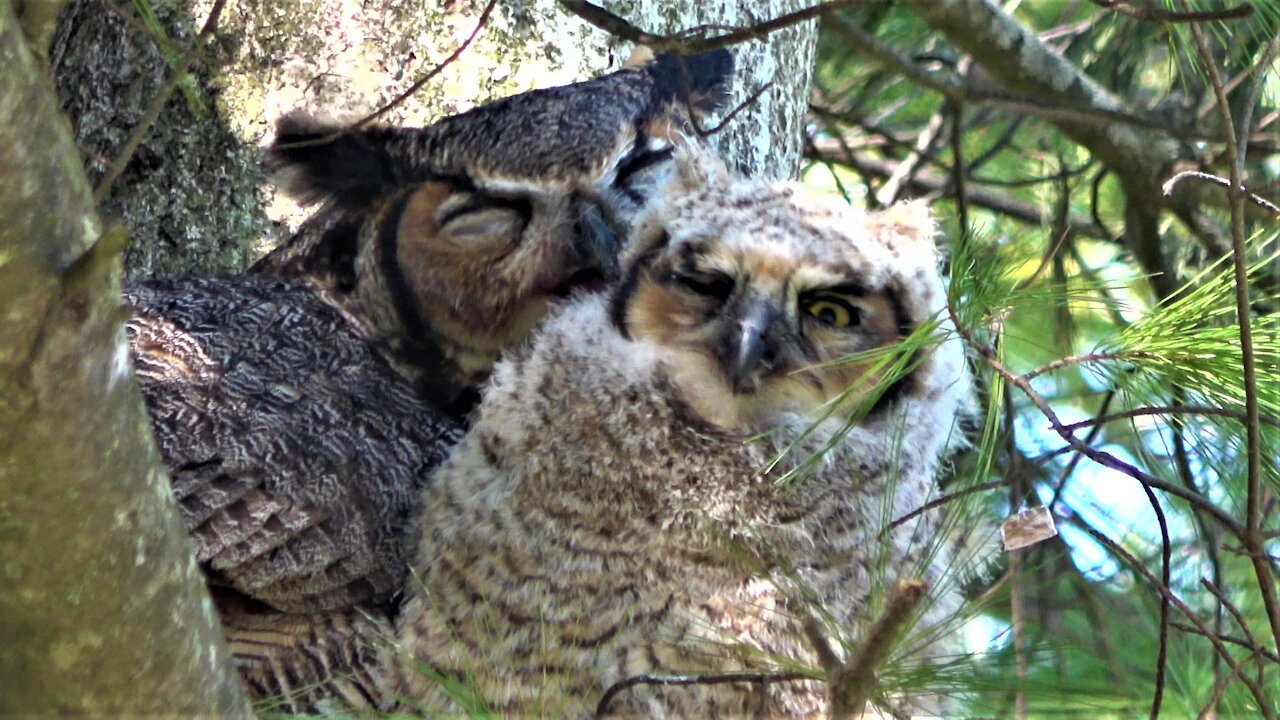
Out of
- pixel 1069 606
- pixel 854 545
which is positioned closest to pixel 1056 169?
pixel 1069 606

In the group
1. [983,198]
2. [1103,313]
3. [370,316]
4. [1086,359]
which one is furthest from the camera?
[983,198]

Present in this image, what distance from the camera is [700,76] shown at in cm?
225

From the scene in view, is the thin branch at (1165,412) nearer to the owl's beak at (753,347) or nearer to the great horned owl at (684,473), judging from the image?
the great horned owl at (684,473)

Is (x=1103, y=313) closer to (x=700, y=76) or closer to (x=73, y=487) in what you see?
(x=700, y=76)

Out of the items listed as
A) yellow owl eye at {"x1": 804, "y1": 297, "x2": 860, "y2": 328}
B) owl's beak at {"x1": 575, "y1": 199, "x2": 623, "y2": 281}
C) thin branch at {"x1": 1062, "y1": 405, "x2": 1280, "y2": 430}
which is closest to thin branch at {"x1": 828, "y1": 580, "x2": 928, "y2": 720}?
thin branch at {"x1": 1062, "y1": 405, "x2": 1280, "y2": 430}

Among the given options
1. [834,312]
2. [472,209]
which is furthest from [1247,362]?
[472,209]

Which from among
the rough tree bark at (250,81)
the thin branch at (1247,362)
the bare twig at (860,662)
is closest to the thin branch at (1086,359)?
the thin branch at (1247,362)

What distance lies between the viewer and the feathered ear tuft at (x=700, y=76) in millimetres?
2184

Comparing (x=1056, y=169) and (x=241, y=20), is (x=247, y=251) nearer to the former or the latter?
(x=241, y=20)

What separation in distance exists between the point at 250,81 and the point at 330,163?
199 millimetres

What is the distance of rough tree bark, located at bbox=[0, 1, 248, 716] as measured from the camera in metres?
1.00

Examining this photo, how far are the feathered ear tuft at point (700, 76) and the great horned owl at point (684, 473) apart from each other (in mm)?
293

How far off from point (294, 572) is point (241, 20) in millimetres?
903

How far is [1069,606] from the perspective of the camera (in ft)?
8.92
